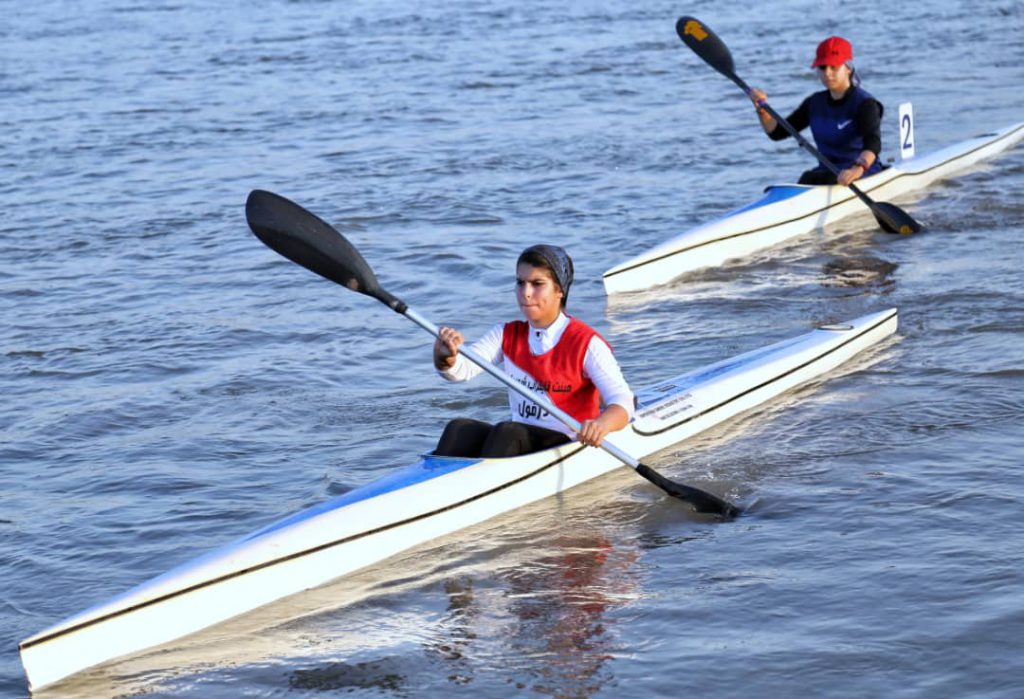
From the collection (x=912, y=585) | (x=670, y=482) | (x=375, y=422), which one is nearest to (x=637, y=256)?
(x=375, y=422)

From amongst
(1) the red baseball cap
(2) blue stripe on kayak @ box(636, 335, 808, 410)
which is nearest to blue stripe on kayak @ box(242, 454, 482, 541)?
(2) blue stripe on kayak @ box(636, 335, 808, 410)

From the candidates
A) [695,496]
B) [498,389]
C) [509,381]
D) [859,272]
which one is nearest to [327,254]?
[509,381]

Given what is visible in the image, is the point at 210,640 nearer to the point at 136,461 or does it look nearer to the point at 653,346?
the point at 136,461

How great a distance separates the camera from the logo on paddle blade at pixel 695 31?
11.3 metres

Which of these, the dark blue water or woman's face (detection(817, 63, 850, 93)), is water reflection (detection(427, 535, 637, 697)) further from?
woman's face (detection(817, 63, 850, 93))

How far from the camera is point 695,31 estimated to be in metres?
11.4

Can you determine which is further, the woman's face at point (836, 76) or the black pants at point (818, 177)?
the black pants at point (818, 177)

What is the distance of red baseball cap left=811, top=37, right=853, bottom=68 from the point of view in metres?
10.1

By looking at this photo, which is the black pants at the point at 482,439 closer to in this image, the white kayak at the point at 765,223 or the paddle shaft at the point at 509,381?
the paddle shaft at the point at 509,381

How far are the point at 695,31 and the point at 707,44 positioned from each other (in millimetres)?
160

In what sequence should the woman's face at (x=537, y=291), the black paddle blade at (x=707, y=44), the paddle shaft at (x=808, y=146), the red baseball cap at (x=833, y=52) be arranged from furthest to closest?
the black paddle blade at (x=707, y=44)
the paddle shaft at (x=808, y=146)
the red baseball cap at (x=833, y=52)
the woman's face at (x=537, y=291)

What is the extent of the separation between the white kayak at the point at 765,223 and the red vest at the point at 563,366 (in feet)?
11.4

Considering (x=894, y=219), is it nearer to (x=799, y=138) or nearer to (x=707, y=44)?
(x=799, y=138)

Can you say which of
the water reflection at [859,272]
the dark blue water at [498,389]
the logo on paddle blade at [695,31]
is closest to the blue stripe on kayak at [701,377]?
the dark blue water at [498,389]
